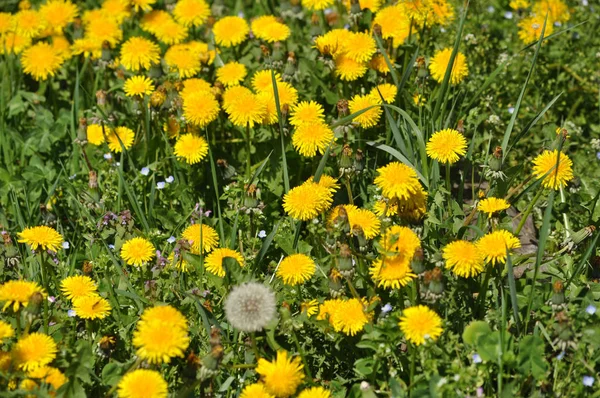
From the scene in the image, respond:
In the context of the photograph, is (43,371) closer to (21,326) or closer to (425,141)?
(21,326)

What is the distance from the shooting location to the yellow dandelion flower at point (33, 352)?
2.62 meters

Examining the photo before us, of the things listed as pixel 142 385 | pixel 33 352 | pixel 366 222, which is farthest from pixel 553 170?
pixel 33 352

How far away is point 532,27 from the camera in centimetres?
471

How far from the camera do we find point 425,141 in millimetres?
3773

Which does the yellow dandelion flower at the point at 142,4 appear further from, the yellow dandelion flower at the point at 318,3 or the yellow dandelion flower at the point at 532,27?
the yellow dandelion flower at the point at 532,27

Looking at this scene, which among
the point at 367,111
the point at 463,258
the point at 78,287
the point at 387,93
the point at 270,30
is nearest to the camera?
the point at 463,258

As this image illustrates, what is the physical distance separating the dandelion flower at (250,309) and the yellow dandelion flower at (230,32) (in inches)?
73.8

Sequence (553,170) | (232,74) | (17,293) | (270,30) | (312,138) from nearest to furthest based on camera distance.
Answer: (17,293) → (553,170) → (312,138) → (232,74) → (270,30)

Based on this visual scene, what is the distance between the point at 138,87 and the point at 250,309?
162 cm

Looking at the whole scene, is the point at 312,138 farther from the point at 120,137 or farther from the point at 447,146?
the point at 120,137

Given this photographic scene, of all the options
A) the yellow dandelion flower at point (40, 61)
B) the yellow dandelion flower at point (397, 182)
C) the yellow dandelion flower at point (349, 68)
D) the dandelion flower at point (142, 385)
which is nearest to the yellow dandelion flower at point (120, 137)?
the yellow dandelion flower at point (40, 61)

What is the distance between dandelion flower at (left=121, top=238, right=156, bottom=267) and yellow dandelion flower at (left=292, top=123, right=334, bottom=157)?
74 centimetres

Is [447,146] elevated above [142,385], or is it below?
above

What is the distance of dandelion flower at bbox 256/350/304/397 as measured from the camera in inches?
102
